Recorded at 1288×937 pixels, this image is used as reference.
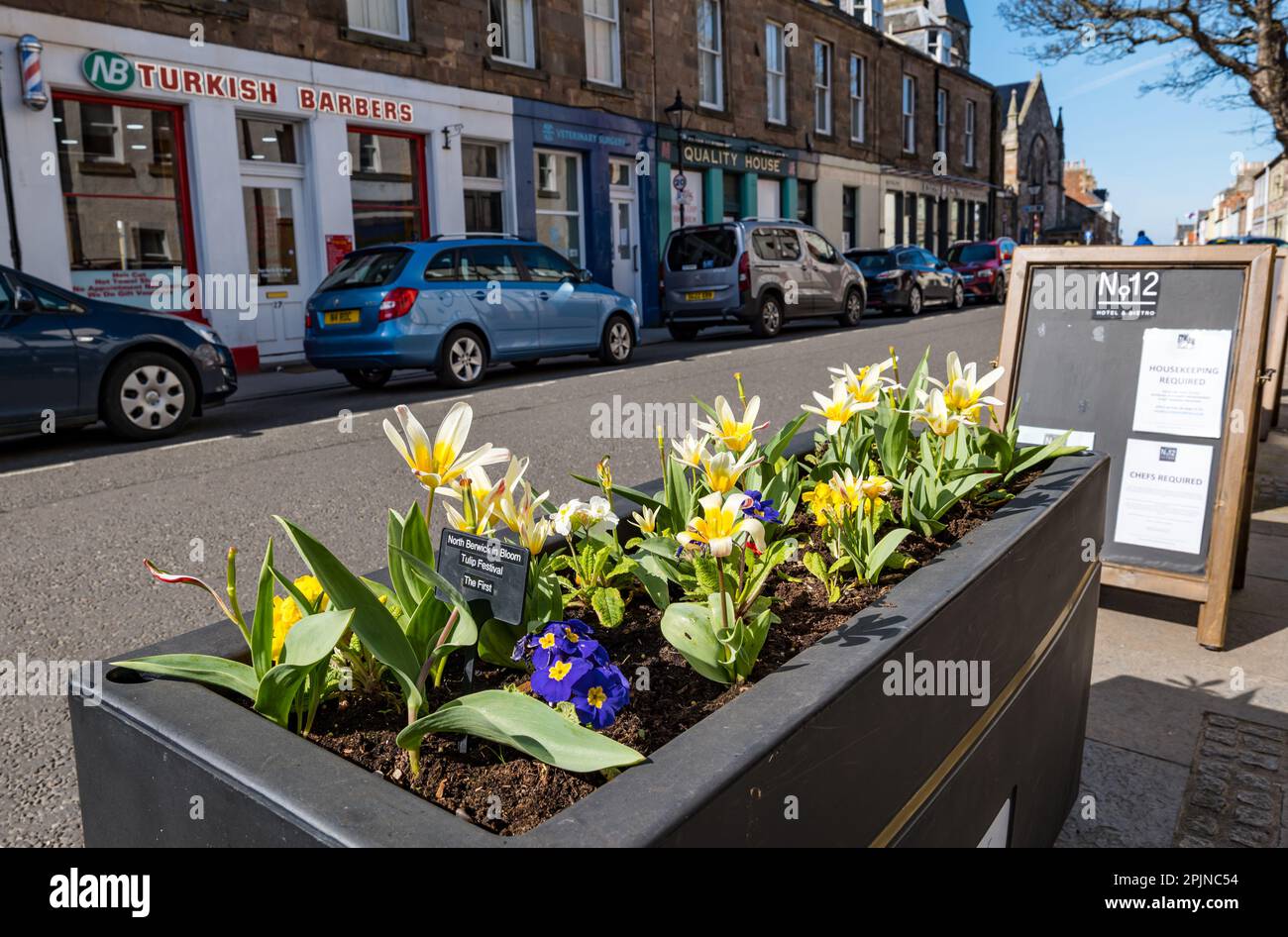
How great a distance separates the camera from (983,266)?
27.0 m

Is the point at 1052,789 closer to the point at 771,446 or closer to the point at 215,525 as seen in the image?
the point at 771,446

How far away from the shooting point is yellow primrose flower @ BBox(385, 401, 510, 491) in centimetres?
156

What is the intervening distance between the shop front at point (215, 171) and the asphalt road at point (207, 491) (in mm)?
3464

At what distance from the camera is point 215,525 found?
5.50m

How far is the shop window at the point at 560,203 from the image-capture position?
65.6 ft

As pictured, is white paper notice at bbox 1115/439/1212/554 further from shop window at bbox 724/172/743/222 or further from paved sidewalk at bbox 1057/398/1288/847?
shop window at bbox 724/172/743/222

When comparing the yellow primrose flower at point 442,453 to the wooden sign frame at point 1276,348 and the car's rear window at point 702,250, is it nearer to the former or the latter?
the wooden sign frame at point 1276,348

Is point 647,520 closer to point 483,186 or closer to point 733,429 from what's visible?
point 733,429

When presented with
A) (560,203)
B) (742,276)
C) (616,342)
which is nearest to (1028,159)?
(560,203)

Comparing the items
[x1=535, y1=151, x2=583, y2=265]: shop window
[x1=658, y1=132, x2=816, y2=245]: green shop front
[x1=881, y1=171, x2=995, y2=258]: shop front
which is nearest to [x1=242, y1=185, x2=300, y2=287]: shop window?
[x1=535, y1=151, x2=583, y2=265]: shop window

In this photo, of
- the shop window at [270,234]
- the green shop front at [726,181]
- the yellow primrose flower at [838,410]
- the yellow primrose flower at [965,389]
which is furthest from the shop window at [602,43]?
the yellow primrose flower at [838,410]

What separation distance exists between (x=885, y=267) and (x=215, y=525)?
19.7m

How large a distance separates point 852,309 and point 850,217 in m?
12.6
